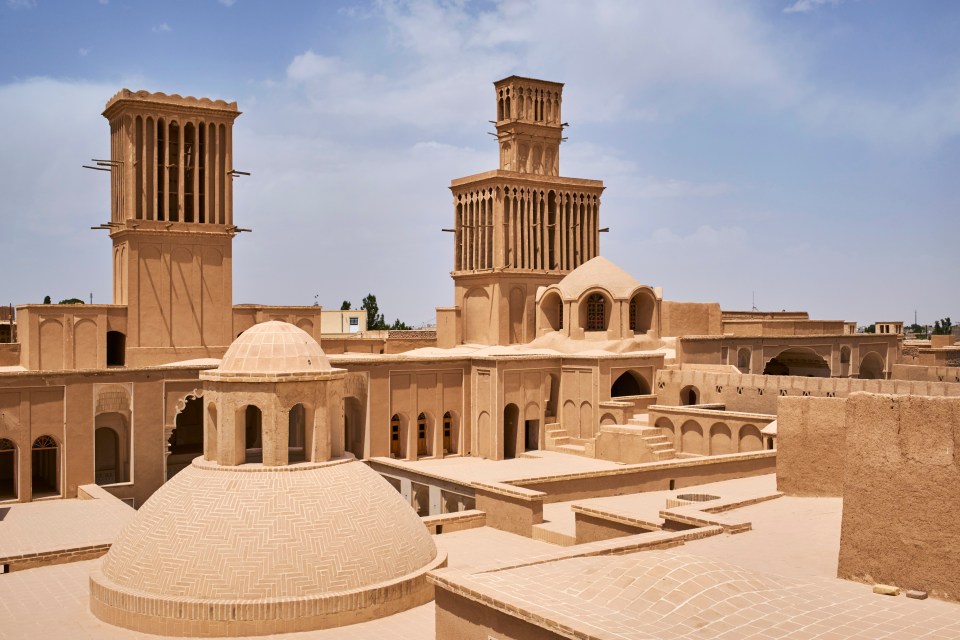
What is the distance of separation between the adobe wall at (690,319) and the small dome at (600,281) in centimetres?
399

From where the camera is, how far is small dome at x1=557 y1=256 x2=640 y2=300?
3534 cm

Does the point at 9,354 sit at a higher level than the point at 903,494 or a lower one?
higher

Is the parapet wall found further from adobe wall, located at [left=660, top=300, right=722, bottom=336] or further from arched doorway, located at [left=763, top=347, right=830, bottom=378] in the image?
arched doorway, located at [left=763, top=347, right=830, bottom=378]

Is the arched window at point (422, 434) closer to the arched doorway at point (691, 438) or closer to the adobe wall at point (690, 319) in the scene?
the arched doorway at point (691, 438)

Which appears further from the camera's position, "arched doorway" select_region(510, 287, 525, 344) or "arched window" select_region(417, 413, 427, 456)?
"arched doorway" select_region(510, 287, 525, 344)

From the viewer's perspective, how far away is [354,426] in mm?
30062

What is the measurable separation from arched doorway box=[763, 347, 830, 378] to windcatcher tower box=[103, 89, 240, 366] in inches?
923

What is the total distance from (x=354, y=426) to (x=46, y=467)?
9067 mm

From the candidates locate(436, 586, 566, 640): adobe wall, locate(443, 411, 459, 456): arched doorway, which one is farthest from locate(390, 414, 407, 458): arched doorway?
locate(436, 586, 566, 640): adobe wall

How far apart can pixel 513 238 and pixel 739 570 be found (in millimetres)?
30095

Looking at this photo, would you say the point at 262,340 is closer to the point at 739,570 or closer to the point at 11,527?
the point at 739,570

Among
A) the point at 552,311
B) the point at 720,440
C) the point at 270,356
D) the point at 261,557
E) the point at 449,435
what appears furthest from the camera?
the point at 552,311

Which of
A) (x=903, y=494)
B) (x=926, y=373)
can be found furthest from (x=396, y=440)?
(x=926, y=373)

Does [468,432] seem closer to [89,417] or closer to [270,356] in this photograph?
[89,417]
